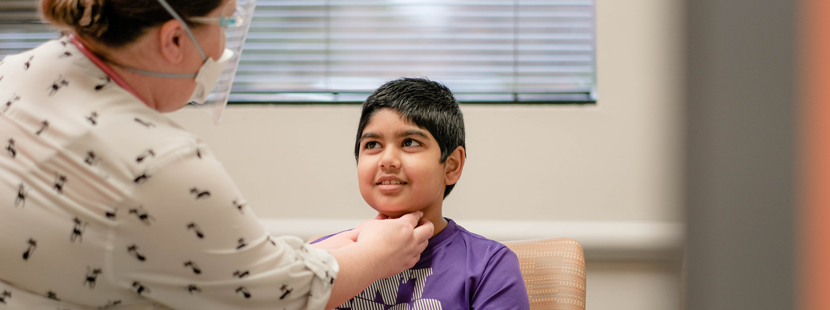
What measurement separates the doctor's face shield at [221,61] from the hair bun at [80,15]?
77mm

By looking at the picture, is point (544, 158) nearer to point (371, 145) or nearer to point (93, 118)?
point (371, 145)

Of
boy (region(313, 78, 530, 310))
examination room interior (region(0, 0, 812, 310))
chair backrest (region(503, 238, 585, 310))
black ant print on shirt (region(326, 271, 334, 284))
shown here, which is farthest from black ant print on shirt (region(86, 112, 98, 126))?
examination room interior (region(0, 0, 812, 310))

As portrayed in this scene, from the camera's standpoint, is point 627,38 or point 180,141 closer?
point 180,141

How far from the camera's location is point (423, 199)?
48.0 inches

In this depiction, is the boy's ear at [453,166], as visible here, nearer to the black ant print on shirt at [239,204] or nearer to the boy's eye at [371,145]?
the boy's eye at [371,145]

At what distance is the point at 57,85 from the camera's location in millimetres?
732

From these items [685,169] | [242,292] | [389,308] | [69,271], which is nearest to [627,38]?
[389,308]

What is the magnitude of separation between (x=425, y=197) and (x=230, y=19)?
55 centimetres

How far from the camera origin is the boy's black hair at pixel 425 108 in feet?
4.07

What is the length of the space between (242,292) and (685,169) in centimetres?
66

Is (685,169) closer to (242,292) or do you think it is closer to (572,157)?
(242,292)

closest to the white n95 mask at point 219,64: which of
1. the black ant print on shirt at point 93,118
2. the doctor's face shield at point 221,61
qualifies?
the doctor's face shield at point 221,61

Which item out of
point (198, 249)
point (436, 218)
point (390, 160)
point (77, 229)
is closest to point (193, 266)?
point (198, 249)

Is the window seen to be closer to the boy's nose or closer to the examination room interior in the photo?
the examination room interior
